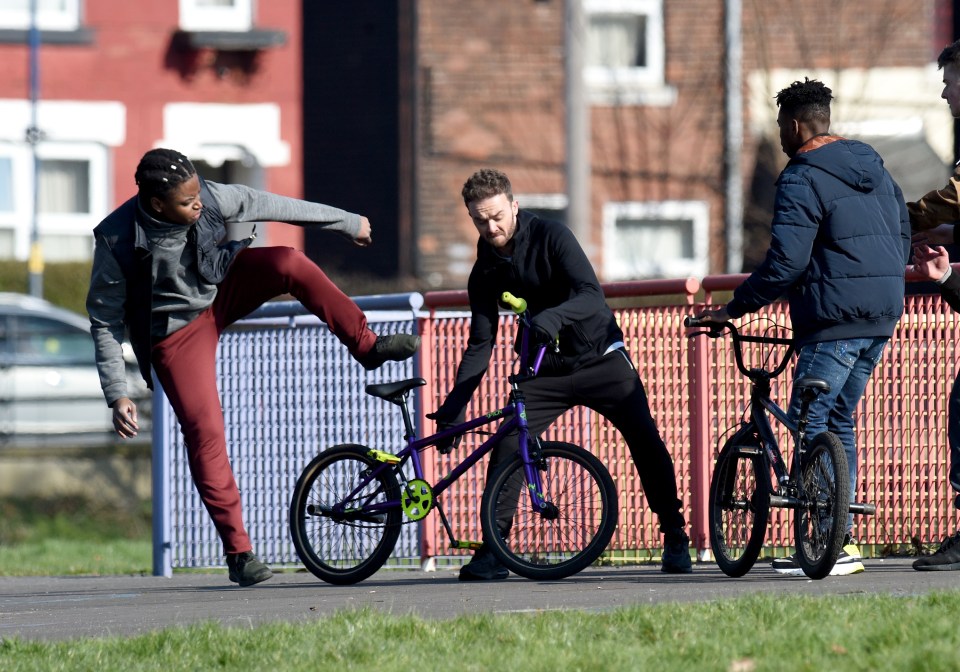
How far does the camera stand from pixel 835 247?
7.64 m

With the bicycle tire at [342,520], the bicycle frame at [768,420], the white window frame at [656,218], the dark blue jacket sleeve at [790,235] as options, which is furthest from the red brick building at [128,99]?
the dark blue jacket sleeve at [790,235]

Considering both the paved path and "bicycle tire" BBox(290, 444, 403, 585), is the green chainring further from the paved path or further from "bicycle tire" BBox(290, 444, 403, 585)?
the paved path

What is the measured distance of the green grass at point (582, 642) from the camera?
548 cm

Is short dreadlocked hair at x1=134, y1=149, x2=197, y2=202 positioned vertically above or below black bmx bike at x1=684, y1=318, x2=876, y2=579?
above

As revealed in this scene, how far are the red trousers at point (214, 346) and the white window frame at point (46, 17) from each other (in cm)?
1440

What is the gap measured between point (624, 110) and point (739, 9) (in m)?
1.84

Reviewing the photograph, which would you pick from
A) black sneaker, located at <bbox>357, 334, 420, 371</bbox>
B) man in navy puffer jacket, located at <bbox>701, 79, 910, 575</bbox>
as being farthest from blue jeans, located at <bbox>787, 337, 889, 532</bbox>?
black sneaker, located at <bbox>357, 334, 420, 371</bbox>

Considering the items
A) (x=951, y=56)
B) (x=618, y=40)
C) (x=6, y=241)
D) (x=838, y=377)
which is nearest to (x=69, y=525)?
(x=6, y=241)

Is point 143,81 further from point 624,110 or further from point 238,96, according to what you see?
point 624,110

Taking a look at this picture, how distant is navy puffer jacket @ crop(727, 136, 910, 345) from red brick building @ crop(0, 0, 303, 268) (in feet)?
48.8

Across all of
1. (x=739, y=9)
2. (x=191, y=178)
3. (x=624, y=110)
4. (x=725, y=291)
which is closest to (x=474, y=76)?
(x=624, y=110)

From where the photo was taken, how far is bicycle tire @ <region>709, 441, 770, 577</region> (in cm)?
777

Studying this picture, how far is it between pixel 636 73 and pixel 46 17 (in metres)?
7.20

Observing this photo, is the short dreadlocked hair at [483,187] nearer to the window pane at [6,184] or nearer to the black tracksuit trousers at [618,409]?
the black tracksuit trousers at [618,409]
